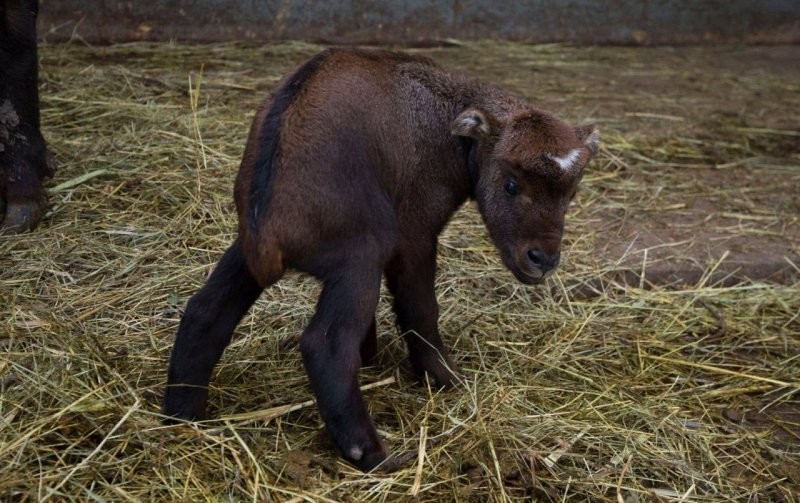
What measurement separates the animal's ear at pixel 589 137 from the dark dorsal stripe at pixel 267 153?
136 centimetres

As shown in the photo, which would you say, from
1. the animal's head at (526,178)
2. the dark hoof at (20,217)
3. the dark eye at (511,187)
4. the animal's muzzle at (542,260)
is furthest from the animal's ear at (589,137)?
the dark hoof at (20,217)

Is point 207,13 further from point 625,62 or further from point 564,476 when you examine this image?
point 564,476

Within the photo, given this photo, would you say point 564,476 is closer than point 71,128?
Yes

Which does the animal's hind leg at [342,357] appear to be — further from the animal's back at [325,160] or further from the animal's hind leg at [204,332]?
the animal's hind leg at [204,332]

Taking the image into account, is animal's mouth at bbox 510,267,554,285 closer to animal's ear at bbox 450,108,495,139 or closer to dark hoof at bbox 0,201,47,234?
animal's ear at bbox 450,108,495,139

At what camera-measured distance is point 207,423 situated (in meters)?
4.28

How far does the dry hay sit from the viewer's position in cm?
394

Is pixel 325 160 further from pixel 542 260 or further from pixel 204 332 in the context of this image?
pixel 542 260

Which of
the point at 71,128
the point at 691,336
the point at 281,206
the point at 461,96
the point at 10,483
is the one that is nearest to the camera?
the point at 10,483

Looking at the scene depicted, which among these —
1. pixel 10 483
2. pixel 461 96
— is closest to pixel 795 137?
pixel 461 96

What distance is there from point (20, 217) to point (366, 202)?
259 centimetres

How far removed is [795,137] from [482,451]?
5.92 meters

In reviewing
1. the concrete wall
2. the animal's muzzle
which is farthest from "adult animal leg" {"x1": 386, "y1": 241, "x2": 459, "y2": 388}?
the concrete wall

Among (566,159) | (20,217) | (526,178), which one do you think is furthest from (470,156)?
(20,217)
